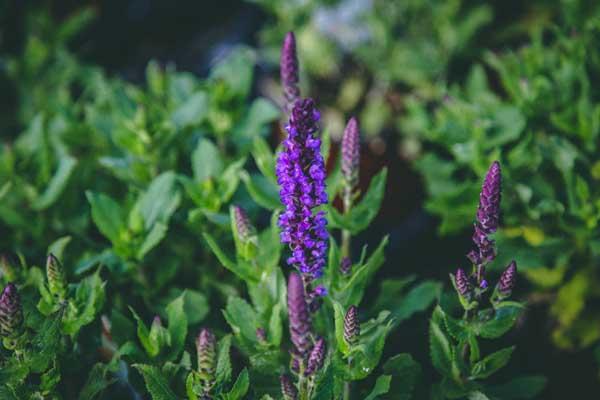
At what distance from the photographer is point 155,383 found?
1806 millimetres

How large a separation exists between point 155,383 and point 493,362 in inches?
41.6

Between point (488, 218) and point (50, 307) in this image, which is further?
point (50, 307)

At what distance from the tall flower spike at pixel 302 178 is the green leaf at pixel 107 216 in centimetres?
87

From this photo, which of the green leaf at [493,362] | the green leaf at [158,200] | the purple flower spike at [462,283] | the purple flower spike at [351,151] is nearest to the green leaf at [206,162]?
the green leaf at [158,200]

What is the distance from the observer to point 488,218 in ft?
5.39

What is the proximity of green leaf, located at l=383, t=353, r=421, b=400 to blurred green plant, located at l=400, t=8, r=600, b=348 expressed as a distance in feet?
2.50

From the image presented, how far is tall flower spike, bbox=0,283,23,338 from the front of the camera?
1586 mm

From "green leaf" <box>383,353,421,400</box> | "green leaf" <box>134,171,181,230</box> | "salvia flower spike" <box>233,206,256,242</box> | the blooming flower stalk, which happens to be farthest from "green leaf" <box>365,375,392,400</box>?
"green leaf" <box>134,171,181,230</box>

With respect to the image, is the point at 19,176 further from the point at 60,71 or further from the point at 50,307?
the point at 60,71

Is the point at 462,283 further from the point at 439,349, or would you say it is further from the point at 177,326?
the point at 177,326

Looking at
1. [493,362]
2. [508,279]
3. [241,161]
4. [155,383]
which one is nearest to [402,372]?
[493,362]

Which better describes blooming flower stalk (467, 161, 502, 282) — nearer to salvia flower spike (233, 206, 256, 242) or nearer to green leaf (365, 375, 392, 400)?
green leaf (365, 375, 392, 400)

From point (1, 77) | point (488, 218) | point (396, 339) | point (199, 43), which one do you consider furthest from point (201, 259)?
point (199, 43)

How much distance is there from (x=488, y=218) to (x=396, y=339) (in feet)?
4.00
